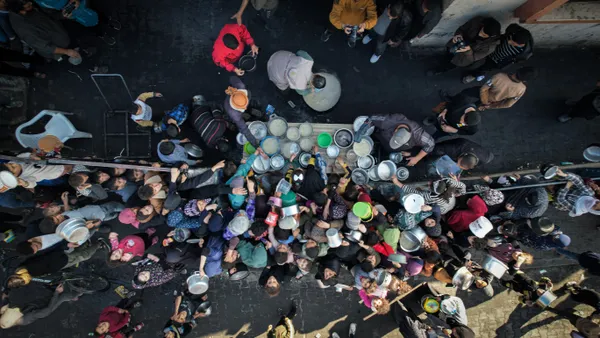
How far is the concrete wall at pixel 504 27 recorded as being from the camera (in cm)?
619

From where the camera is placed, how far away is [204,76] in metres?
7.56

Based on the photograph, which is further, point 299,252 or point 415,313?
point 415,313

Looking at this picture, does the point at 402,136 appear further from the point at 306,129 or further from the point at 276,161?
the point at 276,161

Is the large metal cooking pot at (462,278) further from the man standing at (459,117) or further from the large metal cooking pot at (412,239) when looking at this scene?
the man standing at (459,117)

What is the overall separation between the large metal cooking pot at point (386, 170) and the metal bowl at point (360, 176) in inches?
10.0

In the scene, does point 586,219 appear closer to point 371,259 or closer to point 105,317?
point 371,259

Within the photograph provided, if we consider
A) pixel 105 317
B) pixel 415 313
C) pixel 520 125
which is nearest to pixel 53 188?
pixel 105 317

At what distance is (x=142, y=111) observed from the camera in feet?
21.2

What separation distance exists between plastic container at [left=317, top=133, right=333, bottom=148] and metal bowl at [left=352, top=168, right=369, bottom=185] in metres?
0.76

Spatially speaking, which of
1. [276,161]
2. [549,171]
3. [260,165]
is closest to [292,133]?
[276,161]

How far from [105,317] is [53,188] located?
2794 mm

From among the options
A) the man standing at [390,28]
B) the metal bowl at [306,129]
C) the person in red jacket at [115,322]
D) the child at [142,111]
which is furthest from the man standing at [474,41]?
the person in red jacket at [115,322]

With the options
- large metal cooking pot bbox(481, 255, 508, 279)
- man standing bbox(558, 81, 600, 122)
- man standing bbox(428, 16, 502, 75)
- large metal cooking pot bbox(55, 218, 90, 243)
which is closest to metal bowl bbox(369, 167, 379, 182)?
large metal cooking pot bbox(481, 255, 508, 279)

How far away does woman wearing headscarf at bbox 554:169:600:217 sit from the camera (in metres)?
5.84
